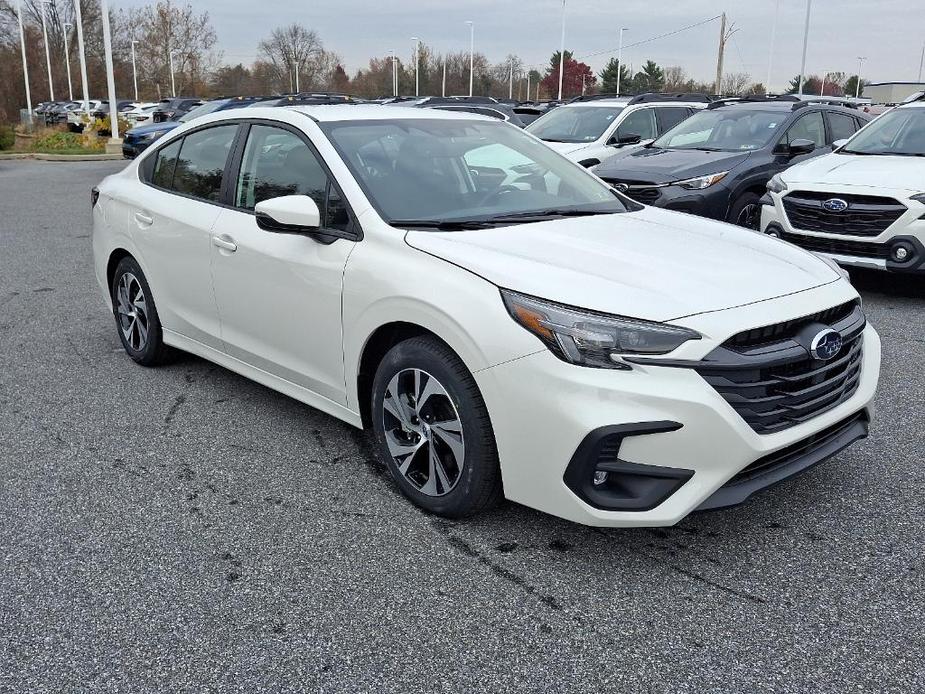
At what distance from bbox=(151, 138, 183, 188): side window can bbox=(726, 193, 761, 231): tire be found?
5535 millimetres

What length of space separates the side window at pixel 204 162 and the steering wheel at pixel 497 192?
1486mm

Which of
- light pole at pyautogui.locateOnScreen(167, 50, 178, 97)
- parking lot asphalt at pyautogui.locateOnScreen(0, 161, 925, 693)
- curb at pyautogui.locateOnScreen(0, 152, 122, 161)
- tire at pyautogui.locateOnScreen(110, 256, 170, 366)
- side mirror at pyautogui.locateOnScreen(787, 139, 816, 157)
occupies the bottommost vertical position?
curb at pyautogui.locateOnScreen(0, 152, 122, 161)

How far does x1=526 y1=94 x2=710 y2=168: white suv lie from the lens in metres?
11.6

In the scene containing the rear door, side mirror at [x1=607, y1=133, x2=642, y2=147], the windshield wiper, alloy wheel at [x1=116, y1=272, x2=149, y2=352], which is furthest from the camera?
side mirror at [x1=607, y1=133, x2=642, y2=147]

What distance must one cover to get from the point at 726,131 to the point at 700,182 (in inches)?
59.1

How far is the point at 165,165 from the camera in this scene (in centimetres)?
531

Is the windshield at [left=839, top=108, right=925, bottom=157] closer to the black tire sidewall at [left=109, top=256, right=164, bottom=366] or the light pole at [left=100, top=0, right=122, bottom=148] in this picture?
the black tire sidewall at [left=109, top=256, right=164, bottom=366]

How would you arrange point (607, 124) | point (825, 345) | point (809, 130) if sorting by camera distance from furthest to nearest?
1. point (607, 124)
2. point (809, 130)
3. point (825, 345)

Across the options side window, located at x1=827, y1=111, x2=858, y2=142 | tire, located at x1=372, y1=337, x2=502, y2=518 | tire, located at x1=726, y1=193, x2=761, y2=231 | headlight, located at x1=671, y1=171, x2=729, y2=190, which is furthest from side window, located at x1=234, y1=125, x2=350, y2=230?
side window, located at x1=827, y1=111, x2=858, y2=142

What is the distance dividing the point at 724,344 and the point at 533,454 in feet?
2.44

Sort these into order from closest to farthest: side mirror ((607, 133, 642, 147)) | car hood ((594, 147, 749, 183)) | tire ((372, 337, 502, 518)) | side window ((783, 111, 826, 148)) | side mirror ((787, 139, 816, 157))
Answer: tire ((372, 337, 502, 518)) < car hood ((594, 147, 749, 183)) < side mirror ((787, 139, 816, 157)) < side window ((783, 111, 826, 148)) < side mirror ((607, 133, 642, 147))

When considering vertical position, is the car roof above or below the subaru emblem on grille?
above

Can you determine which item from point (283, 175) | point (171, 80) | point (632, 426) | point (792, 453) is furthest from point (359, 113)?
point (171, 80)

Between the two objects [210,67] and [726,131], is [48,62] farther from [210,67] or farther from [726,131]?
[726,131]
